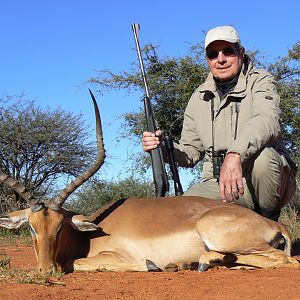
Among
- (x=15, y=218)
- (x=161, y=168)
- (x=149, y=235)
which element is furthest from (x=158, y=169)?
(x=15, y=218)

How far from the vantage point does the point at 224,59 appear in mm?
5684

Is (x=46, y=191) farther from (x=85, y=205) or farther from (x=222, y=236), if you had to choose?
(x=222, y=236)

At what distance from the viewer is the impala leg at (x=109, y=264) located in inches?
193

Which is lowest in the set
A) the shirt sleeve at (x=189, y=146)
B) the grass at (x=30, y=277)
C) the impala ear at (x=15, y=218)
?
the grass at (x=30, y=277)

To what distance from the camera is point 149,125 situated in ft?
22.2

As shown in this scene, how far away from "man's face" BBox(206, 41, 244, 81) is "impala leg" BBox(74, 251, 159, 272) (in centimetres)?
192

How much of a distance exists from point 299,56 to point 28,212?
29.7 ft

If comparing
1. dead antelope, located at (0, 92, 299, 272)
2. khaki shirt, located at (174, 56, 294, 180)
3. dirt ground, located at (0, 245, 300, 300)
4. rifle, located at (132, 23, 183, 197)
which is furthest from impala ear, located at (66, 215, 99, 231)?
khaki shirt, located at (174, 56, 294, 180)

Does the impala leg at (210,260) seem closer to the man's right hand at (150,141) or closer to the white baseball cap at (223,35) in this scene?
the man's right hand at (150,141)

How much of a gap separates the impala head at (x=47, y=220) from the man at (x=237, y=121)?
0.84 m

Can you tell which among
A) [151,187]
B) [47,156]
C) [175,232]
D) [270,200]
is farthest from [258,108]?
[47,156]

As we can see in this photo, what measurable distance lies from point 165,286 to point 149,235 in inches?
47.6

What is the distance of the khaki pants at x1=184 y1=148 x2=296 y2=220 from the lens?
17.3 ft

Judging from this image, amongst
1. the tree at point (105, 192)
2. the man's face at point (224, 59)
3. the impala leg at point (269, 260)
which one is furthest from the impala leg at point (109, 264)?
the tree at point (105, 192)
